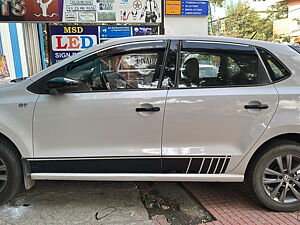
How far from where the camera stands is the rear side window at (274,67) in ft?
9.43

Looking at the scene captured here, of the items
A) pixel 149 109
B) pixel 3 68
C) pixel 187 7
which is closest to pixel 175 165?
pixel 149 109

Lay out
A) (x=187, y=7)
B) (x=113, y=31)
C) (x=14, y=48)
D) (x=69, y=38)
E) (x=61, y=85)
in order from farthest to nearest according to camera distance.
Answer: (x=14, y=48)
(x=187, y=7)
(x=113, y=31)
(x=69, y=38)
(x=61, y=85)

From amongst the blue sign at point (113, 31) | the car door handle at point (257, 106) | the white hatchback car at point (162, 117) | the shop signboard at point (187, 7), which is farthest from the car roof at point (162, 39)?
the shop signboard at point (187, 7)

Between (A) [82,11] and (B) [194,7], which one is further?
(B) [194,7]

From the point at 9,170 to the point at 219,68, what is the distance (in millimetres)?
2302

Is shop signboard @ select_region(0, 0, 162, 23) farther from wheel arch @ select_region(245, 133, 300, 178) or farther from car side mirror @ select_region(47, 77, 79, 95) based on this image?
wheel arch @ select_region(245, 133, 300, 178)

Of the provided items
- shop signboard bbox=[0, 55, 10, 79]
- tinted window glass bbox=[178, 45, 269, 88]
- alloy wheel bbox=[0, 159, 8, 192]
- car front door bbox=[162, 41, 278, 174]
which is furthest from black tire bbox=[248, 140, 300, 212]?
shop signboard bbox=[0, 55, 10, 79]

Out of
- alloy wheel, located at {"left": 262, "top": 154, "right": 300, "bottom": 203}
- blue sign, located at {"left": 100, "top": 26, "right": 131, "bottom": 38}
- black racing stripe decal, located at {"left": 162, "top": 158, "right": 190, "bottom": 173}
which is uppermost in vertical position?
blue sign, located at {"left": 100, "top": 26, "right": 131, "bottom": 38}

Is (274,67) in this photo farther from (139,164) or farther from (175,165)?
(139,164)

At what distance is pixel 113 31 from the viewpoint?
22.5 feet

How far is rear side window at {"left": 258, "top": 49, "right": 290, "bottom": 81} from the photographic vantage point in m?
2.88

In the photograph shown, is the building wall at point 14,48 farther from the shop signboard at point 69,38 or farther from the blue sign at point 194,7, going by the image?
the blue sign at point 194,7

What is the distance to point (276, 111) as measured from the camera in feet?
9.15

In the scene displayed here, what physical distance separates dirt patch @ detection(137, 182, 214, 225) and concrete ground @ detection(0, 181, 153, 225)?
11 centimetres
